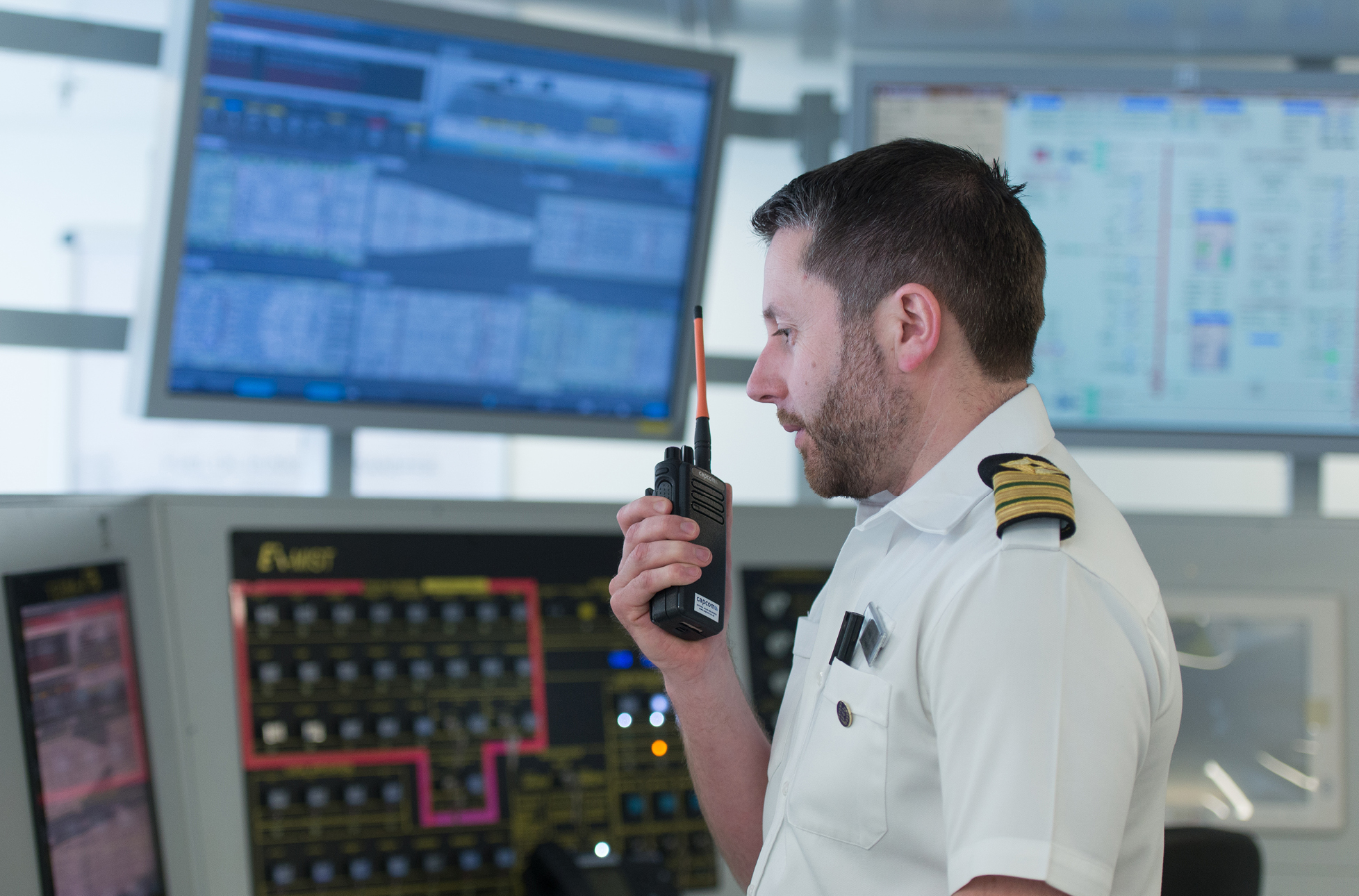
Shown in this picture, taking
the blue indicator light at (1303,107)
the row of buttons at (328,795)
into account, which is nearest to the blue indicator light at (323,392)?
the row of buttons at (328,795)

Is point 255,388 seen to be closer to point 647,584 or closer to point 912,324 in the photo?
point 647,584

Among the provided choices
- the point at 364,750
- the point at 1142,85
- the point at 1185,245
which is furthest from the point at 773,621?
the point at 1142,85

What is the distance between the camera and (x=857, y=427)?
2.91ft

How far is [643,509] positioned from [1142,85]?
4.02ft

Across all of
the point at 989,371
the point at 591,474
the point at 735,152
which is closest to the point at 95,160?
the point at 591,474

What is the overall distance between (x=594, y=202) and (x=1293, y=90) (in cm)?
112

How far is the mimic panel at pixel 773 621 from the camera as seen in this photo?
1.43 meters

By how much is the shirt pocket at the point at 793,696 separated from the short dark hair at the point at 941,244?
317 mm

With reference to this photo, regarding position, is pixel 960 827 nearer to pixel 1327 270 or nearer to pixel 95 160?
pixel 1327 270

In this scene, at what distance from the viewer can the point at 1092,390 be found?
5.50 ft

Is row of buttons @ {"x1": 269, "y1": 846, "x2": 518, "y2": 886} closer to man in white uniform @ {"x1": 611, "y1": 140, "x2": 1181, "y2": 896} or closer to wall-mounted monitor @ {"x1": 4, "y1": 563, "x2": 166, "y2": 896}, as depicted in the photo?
wall-mounted monitor @ {"x1": 4, "y1": 563, "x2": 166, "y2": 896}

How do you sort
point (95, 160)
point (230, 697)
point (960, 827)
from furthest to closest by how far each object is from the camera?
point (95, 160) < point (230, 697) < point (960, 827)

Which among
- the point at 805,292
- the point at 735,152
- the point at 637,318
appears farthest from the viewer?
the point at 735,152

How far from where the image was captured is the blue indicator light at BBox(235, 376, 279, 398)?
141cm
